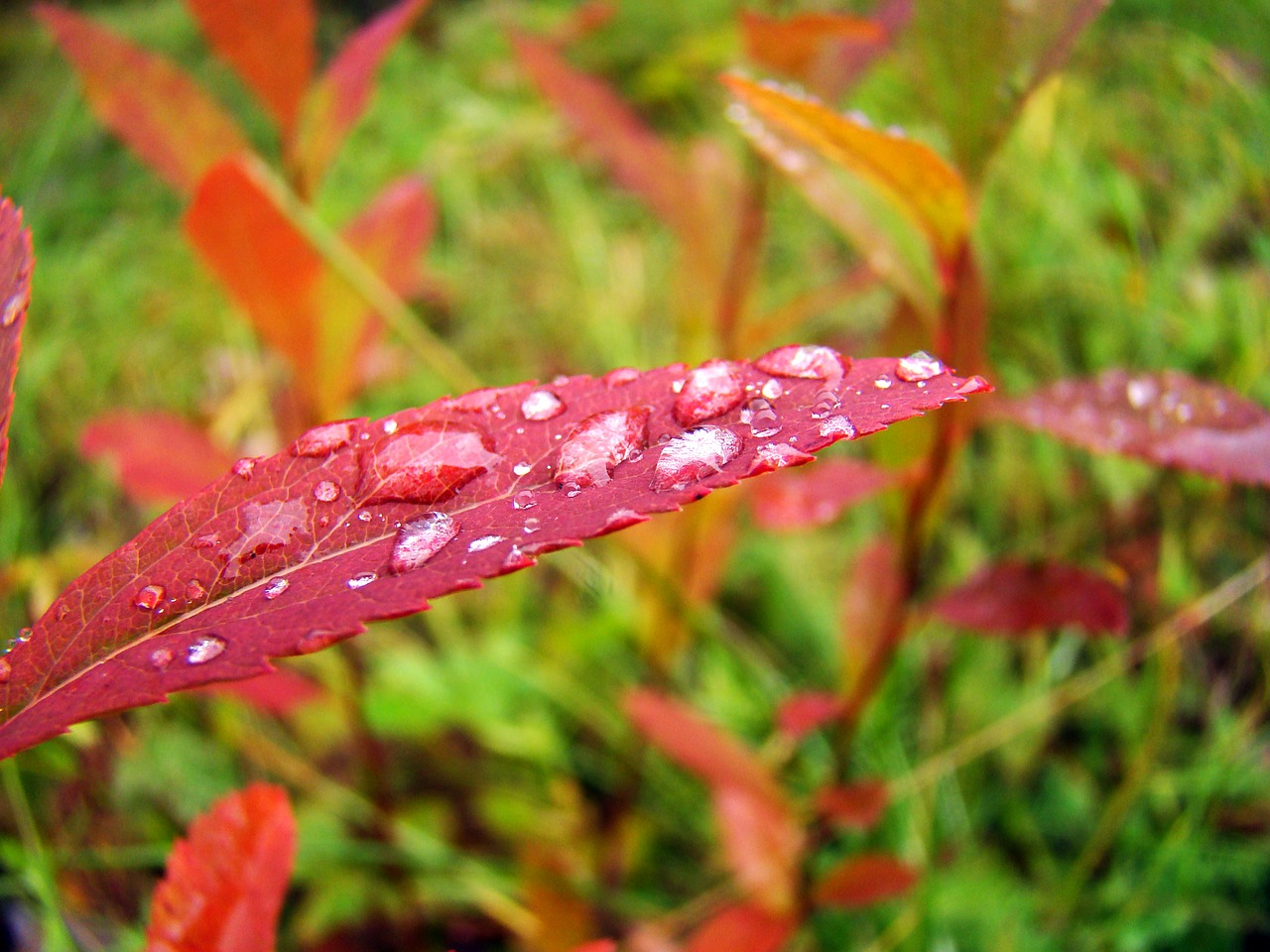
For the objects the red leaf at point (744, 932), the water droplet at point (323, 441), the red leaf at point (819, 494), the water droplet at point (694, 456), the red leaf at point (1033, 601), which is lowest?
the red leaf at point (744, 932)

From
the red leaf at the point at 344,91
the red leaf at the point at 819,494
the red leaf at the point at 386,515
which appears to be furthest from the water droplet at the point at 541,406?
the red leaf at the point at 344,91

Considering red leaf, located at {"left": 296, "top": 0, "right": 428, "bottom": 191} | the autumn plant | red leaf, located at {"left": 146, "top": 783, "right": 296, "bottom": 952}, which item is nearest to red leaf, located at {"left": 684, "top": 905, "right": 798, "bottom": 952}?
the autumn plant

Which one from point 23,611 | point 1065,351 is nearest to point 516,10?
point 1065,351

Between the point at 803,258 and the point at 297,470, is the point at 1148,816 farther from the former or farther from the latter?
the point at 803,258

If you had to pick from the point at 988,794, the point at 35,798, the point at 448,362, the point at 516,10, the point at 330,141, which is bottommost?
the point at 988,794

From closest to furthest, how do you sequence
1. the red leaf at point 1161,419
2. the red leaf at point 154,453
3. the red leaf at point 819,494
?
the red leaf at point 1161,419 → the red leaf at point 819,494 → the red leaf at point 154,453

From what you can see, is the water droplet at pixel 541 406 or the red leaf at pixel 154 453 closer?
the water droplet at pixel 541 406

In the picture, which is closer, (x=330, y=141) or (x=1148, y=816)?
(x=330, y=141)

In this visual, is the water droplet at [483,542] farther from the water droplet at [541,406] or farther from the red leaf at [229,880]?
the red leaf at [229,880]
